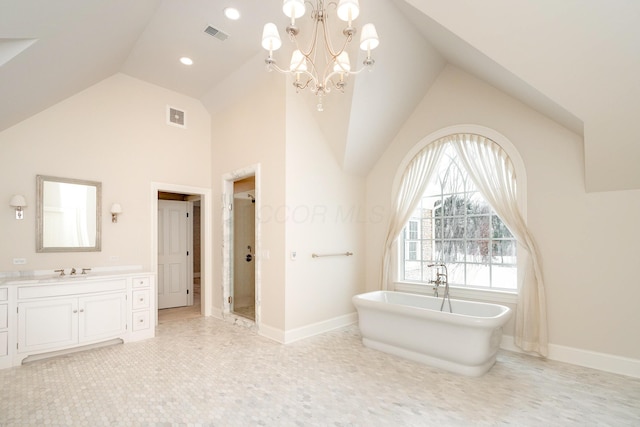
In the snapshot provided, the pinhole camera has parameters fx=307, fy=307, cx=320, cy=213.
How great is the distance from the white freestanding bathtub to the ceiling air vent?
334 cm

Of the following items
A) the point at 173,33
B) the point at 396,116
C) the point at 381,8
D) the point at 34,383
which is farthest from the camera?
the point at 396,116

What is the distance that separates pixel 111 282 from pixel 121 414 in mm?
1866

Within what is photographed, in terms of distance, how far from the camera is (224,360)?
10.3ft

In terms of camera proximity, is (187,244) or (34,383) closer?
(34,383)

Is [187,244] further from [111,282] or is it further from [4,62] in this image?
[4,62]

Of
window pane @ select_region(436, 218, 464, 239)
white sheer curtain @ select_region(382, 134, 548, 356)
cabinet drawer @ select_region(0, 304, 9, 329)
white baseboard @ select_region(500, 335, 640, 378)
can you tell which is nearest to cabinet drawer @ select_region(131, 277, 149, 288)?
cabinet drawer @ select_region(0, 304, 9, 329)

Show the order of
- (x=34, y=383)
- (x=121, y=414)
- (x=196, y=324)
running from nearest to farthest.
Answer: (x=121, y=414), (x=34, y=383), (x=196, y=324)

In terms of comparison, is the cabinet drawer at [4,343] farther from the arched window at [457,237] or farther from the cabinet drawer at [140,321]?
the arched window at [457,237]

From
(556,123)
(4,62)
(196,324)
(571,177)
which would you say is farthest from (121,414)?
(556,123)

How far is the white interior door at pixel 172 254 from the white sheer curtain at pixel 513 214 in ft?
15.7

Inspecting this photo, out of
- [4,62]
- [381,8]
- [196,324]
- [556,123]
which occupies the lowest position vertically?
[196,324]

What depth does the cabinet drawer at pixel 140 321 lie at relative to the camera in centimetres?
375

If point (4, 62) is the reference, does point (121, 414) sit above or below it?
below

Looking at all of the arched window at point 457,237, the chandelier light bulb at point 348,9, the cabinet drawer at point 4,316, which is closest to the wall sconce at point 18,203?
the cabinet drawer at point 4,316
